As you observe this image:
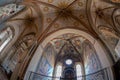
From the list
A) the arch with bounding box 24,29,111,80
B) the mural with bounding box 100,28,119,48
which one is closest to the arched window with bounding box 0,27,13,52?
the arch with bounding box 24,29,111,80

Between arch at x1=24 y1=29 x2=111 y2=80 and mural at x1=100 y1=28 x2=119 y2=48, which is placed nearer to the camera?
arch at x1=24 y1=29 x2=111 y2=80

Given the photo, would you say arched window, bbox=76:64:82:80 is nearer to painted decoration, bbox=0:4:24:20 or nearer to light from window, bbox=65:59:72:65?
light from window, bbox=65:59:72:65

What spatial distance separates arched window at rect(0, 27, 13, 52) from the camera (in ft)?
42.5

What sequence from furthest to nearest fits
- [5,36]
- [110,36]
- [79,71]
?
[79,71]
[110,36]
[5,36]

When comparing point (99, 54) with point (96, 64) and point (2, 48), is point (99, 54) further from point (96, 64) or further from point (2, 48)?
point (2, 48)

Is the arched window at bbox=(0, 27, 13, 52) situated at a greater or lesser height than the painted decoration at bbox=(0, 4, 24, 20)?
lesser

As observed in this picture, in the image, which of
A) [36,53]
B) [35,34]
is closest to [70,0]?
[35,34]

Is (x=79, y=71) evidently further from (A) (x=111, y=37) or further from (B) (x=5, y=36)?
(B) (x=5, y=36)

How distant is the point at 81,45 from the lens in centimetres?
1830

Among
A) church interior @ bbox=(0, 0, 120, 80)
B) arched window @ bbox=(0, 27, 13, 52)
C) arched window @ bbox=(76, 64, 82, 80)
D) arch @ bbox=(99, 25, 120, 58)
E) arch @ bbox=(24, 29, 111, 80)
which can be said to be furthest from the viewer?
arched window @ bbox=(76, 64, 82, 80)

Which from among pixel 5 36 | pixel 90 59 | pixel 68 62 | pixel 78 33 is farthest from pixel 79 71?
pixel 5 36

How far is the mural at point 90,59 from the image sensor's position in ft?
49.5

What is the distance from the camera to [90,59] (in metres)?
16.4

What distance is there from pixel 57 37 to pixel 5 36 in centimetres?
568
